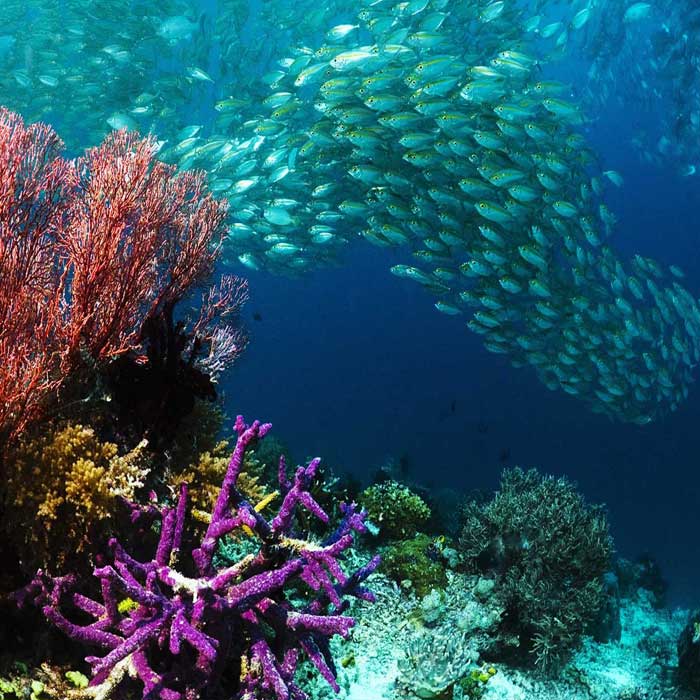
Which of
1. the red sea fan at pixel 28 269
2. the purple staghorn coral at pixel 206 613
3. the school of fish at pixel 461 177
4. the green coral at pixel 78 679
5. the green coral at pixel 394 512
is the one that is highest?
the school of fish at pixel 461 177

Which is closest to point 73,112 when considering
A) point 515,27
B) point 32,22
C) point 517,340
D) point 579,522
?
point 32,22

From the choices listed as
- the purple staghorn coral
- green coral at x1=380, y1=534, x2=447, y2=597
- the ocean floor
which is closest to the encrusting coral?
the purple staghorn coral

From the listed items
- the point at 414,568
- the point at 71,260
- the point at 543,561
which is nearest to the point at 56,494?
the point at 71,260

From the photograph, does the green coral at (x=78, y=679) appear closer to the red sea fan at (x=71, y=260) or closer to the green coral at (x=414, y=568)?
the red sea fan at (x=71, y=260)

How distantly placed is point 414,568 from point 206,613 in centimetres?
347

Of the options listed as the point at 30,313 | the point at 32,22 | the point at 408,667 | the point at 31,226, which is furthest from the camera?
the point at 32,22

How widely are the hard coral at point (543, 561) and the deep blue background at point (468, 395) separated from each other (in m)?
29.6

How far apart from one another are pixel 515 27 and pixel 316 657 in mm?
18736

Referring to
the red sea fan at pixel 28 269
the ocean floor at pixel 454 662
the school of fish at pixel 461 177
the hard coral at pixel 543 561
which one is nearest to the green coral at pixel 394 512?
the hard coral at pixel 543 561

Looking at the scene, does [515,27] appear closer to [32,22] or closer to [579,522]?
[579,522]

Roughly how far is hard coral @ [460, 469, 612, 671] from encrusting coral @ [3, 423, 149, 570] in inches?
174

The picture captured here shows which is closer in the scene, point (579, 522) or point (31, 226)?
point (31, 226)

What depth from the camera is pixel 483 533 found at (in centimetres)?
650

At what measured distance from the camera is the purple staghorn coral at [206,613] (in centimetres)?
261
